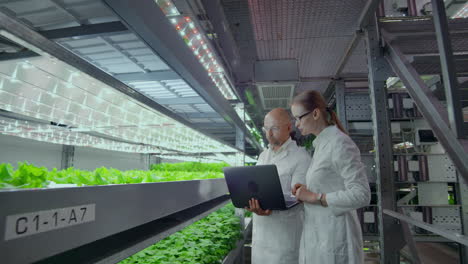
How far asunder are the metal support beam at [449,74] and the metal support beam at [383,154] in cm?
86

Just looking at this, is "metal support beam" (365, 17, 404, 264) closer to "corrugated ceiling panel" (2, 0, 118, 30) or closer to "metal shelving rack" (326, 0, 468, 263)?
"metal shelving rack" (326, 0, 468, 263)

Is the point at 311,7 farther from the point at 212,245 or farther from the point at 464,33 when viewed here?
the point at 212,245

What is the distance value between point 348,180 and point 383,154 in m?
1.09

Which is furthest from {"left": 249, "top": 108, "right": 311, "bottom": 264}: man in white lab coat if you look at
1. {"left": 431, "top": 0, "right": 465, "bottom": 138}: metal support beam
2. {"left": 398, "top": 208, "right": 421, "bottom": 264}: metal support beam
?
{"left": 431, "top": 0, "right": 465, "bottom": 138}: metal support beam

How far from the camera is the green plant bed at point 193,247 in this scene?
180 cm

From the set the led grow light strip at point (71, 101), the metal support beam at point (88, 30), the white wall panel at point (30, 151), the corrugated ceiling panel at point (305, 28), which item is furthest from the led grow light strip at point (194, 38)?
the corrugated ceiling panel at point (305, 28)

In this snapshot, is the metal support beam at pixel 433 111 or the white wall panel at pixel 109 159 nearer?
the metal support beam at pixel 433 111

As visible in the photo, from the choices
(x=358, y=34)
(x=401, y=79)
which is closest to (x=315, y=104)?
(x=401, y=79)

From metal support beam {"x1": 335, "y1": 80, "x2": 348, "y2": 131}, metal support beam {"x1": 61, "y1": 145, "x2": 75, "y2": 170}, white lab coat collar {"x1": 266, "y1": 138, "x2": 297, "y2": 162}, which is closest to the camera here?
metal support beam {"x1": 61, "y1": 145, "x2": 75, "y2": 170}

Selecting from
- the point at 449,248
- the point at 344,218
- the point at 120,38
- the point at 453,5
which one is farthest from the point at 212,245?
the point at 449,248

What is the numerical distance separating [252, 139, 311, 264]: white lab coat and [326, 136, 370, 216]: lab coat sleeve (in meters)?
0.61

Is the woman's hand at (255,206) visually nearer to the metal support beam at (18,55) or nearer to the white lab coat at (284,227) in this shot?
the white lab coat at (284,227)

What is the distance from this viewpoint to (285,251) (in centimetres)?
203

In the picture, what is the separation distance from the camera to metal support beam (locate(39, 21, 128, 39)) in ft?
3.02
